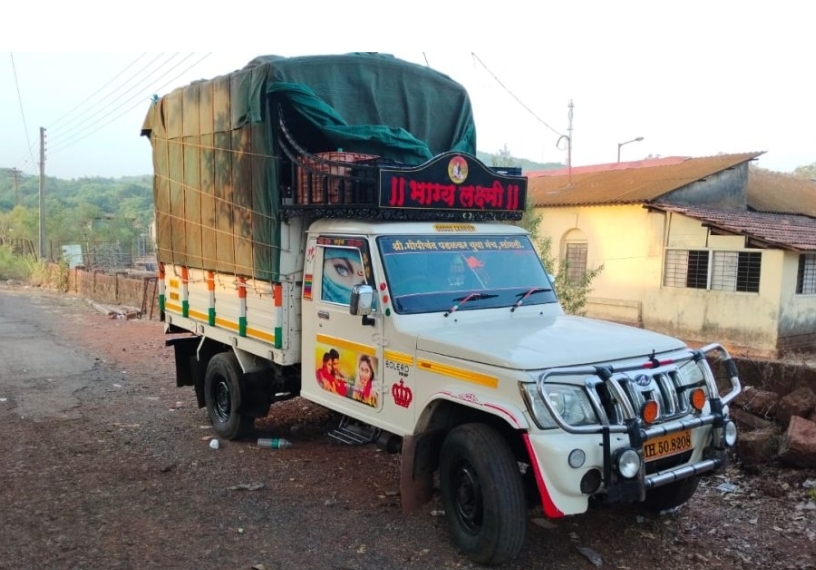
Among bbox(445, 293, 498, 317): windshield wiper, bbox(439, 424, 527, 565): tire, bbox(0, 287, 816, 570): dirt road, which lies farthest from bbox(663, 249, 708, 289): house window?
bbox(439, 424, 527, 565): tire

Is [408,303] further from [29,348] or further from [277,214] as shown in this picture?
[29,348]

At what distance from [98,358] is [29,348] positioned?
1927 mm

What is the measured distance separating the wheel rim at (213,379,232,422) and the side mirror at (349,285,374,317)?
2.64 m

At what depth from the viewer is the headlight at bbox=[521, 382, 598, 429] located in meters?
3.55

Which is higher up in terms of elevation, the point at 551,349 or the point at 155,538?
the point at 551,349

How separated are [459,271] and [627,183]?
15283 mm

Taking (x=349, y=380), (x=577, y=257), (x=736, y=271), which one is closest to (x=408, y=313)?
(x=349, y=380)

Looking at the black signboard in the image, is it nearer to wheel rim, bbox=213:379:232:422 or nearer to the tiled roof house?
wheel rim, bbox=213:379:232:422

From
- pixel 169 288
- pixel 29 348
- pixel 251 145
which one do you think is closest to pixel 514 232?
pixel 251 145

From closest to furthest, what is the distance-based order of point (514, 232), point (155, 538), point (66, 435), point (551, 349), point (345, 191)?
point (551, 349)
point (155, 538)
point (345, 191)
point (514, 232)
point (66, 435)

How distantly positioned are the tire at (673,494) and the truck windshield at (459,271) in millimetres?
1556

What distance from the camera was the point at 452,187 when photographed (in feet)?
16.7

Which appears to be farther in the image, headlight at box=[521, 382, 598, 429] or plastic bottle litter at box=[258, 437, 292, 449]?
plastic bottle litter at box=[258, 437, 292, 449]

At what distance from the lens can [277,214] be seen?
549cm
